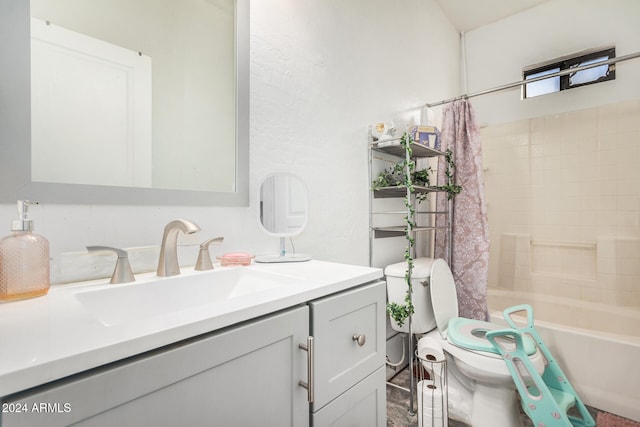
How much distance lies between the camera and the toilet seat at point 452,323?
135 centimetres

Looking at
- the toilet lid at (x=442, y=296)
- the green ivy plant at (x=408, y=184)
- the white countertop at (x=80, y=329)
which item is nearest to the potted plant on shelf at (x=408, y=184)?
the green ivy plant at (x=408, y=184)

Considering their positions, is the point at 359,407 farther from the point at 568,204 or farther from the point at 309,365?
the point at 568,204

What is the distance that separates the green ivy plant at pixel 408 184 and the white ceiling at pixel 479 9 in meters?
1.36

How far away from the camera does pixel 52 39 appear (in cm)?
72

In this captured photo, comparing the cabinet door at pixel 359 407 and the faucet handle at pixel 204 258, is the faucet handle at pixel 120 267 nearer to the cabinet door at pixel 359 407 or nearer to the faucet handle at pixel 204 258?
the faucet handle at pixel 204 258

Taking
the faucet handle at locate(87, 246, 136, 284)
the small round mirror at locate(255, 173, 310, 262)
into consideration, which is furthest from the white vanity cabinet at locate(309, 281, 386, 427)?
the faucet handle at locate(87, 246, 136, 284)

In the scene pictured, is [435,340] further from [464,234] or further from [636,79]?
[636,79]

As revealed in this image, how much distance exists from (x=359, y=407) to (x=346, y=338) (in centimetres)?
21

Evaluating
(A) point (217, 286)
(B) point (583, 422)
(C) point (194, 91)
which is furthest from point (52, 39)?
(B) point (583, 422)

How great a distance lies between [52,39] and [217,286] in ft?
2.42

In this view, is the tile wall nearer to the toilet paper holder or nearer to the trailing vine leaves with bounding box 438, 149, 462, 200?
the trailing vine leaves with bounding box 438, 149, 462, 200

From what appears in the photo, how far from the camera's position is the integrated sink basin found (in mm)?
649

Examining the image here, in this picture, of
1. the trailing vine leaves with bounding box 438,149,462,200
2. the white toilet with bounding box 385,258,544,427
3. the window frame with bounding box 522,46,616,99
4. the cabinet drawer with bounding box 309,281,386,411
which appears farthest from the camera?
the window frame with bounding box 522,46,616,99

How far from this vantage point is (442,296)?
1.67 meters
